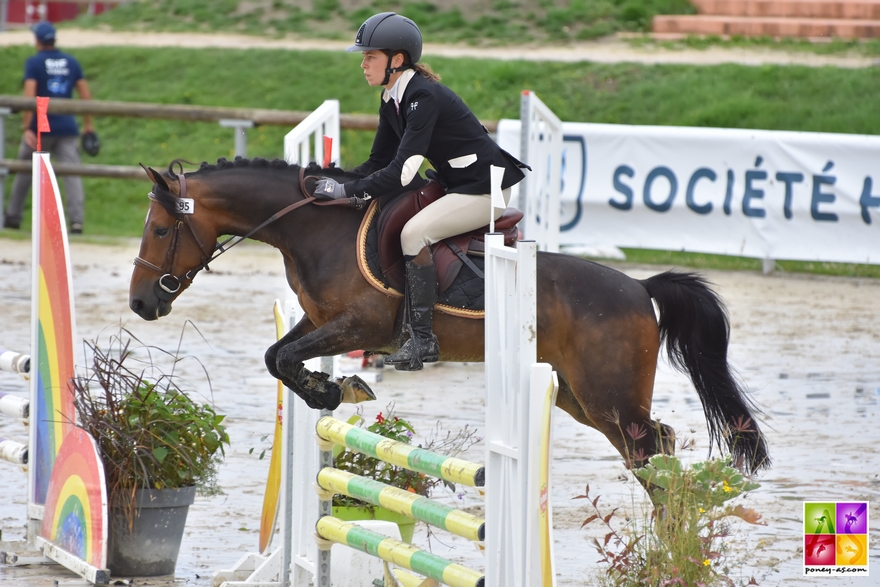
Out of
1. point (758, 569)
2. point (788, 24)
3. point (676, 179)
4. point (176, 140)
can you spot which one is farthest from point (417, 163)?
point (788, 24)

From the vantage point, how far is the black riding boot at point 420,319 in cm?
416

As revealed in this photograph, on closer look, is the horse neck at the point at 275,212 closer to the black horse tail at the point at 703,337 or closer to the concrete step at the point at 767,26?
the black horse tail at the point at 703,337

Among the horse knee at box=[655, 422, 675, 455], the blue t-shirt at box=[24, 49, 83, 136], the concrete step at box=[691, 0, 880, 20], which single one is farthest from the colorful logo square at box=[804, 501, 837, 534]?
the concrete step at box=[691, 0, 880, 20]

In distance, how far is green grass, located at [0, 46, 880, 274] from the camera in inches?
569

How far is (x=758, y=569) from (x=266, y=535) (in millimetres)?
1749

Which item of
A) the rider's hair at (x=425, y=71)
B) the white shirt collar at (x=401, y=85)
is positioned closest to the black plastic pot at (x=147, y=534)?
the white shirt collar at (x=401, y=85)

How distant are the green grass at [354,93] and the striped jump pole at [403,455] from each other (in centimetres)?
966

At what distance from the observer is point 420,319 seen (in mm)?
4191

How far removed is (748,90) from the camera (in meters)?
14.9

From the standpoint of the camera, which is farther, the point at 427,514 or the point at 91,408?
the point at 91,408

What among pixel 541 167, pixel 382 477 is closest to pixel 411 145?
pixel 382 477

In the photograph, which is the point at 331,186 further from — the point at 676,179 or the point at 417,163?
the point at 676,179

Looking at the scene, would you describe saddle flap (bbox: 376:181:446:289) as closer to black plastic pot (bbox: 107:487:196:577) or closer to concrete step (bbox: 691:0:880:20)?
black plastic pot (bbox: 107:487:196:577)

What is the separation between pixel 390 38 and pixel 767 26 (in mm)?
14332
